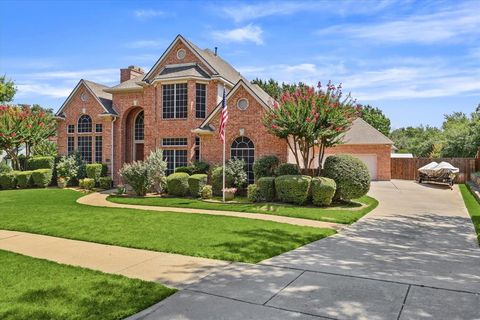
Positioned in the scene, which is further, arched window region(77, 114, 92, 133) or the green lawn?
arched window region(77, 114, 92, 133)

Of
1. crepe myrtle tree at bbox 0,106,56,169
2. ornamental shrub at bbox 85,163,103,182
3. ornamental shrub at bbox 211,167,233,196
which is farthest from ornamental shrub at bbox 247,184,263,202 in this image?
crepe myrtle tree at bbox 0,106,56,169

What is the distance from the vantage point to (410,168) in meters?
30.2

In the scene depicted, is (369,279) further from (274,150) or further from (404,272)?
(274,150)

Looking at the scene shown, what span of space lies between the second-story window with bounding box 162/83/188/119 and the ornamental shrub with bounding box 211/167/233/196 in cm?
512

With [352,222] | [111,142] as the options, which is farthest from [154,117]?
[352,222]

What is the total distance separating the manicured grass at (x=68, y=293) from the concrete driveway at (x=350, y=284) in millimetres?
455

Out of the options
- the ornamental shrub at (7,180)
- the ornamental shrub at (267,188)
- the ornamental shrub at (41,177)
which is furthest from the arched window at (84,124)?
the ornamental shrub at (267,188)

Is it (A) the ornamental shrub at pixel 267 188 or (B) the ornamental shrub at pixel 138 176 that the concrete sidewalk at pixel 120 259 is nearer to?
(A) the ornamental shrub at pixel 267 188

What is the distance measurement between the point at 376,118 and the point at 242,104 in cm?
5670

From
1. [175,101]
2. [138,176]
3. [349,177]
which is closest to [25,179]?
[138,176]

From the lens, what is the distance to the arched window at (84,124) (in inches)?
1025

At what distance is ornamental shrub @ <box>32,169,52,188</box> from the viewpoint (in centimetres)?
2348

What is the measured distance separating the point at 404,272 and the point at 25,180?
2393 cm

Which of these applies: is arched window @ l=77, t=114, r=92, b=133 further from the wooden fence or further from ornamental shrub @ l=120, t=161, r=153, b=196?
the wooden fence
